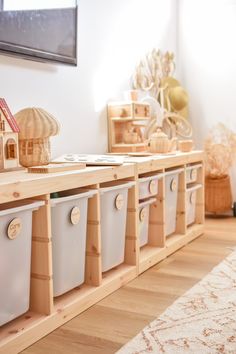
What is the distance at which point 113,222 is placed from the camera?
7.28 ft

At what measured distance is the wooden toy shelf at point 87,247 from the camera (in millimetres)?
1648

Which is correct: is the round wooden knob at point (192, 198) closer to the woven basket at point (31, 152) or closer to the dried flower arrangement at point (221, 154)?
the dried flower arrangement at point (221, 154)

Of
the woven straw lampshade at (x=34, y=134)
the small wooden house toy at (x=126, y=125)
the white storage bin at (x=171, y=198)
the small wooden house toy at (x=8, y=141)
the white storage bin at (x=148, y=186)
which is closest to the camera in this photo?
the small wooden house toy at (x=8, y=141)

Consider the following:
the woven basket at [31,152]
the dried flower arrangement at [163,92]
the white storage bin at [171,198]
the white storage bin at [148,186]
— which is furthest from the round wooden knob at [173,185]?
the woven basket at [31,152]

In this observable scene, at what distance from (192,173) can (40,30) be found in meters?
1.43

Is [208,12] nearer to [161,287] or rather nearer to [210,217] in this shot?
[210,217]

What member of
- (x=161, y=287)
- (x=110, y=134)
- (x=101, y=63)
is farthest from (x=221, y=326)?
(x=101, y=63)

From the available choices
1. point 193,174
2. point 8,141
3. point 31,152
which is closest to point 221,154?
point 193,174

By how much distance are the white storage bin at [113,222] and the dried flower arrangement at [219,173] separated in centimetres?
163

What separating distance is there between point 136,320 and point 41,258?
46 centimetres

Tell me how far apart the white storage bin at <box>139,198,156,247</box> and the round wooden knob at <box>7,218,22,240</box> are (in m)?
1.01

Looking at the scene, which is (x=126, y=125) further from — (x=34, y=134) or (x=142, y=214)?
(x=34, y=134)

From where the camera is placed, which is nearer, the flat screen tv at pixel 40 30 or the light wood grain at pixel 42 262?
the light wood grain at pixel 42 262

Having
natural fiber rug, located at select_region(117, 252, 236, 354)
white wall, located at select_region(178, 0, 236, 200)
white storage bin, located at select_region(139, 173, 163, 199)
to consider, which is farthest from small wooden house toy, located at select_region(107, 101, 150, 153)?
natural fiber rug, located at select_region(117, 252, 236, 354)
